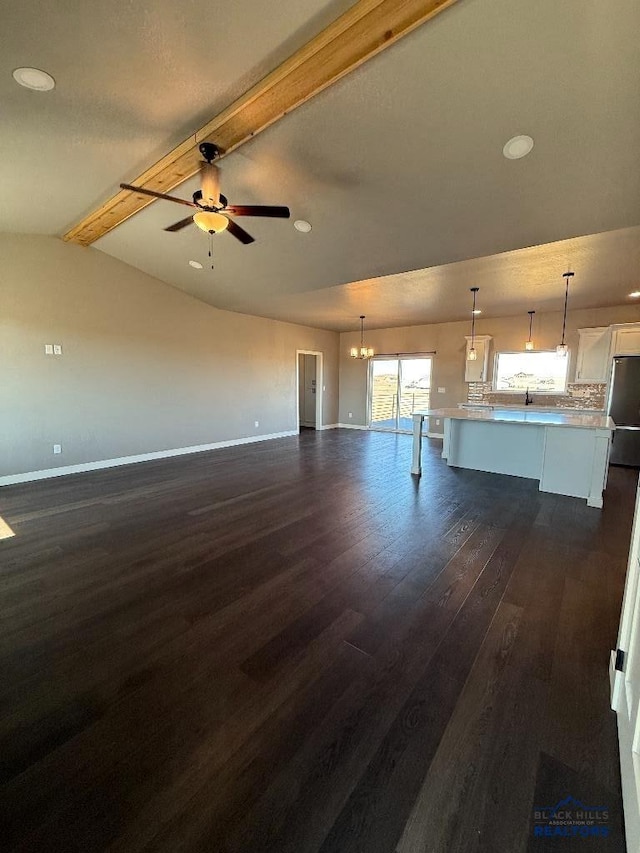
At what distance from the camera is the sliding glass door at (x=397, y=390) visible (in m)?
8.16

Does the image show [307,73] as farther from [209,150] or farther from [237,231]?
[237,231]

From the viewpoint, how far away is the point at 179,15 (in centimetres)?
177

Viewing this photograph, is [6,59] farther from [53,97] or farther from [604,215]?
[604,215]

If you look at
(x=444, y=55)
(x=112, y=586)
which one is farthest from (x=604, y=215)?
(x=112, y=586)

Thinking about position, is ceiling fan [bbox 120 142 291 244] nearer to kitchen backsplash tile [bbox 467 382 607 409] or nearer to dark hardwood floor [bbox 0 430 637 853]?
dark hardwood floor [bbox 0 430 637 853]

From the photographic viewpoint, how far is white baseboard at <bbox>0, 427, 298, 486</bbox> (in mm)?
4441

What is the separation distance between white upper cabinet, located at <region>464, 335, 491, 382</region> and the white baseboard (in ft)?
14.7

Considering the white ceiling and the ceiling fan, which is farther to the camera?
the ceiling fan

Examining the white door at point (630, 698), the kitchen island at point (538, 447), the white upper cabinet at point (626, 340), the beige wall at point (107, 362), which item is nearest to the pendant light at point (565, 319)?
the white upper cabinet at point (626, 340)

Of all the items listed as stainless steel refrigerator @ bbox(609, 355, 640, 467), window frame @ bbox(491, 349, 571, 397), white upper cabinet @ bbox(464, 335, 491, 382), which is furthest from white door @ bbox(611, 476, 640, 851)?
white upper cabinet @ bbox(464, 335, 491, 382)

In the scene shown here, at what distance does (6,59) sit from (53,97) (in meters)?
0.30

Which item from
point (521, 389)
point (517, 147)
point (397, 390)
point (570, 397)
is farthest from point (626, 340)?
point (517, 147)

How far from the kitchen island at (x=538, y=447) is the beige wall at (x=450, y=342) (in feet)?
7.66

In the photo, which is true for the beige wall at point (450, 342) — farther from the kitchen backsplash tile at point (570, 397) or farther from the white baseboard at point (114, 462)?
the white baseboard at point (114, 462)
